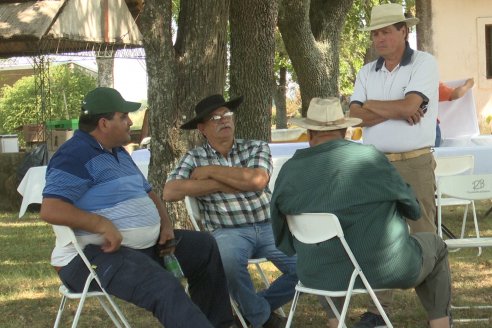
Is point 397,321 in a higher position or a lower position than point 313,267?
lower

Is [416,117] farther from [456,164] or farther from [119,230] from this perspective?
[456,164]

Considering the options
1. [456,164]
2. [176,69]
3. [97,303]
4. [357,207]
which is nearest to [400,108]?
[357,207]

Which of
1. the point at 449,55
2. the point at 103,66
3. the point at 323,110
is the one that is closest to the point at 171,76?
the point at 323,110

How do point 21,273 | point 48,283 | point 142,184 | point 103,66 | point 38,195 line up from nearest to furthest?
1. point 142,184
2. point 48,283
3. point 21,273
4. point 38,195
5. point 103,66

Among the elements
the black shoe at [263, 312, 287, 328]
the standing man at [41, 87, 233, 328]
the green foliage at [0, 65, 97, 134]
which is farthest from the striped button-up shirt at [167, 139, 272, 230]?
the green foliage at [0, 65, 97, 134]

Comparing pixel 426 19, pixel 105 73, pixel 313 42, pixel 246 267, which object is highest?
pixel 426 19

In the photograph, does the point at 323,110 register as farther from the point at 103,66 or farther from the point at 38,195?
the point at 103,66

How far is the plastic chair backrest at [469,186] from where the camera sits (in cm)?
618

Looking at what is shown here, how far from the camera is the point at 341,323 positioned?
435cm

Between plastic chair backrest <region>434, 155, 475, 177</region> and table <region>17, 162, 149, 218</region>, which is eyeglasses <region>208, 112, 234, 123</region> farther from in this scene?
table <region>17, 162, 149, 218</region>

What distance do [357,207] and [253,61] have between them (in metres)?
6.97

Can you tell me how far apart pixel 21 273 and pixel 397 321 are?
149 inches

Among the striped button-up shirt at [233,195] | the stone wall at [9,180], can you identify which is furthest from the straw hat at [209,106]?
the stone wall at [9,180]

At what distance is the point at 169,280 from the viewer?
4438 mm
